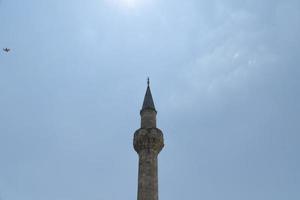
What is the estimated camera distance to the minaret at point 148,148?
21891 mm

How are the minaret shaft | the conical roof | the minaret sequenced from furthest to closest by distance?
the conical roof < the minaret < the minaret shaft

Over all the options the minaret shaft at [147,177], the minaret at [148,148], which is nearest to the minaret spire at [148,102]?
the minaret at [148,148]

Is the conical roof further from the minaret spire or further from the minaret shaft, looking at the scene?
the minaret shaft

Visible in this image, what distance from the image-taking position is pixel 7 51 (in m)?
21.0

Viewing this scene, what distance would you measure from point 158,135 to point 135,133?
1497 millimetres

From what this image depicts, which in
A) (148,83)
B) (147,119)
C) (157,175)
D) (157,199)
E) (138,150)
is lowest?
(157,199)

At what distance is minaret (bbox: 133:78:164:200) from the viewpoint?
21.9 m

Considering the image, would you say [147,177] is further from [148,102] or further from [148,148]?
[148,102]

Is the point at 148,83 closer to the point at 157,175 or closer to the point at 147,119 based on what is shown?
the point at 147,119

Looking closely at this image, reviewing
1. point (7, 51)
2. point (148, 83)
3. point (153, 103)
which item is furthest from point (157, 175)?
point (7, 51)

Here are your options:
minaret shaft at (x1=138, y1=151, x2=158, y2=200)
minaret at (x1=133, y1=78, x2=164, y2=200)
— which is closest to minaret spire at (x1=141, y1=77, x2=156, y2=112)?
minaret at (x1=133, y1=78, x2=164, y2=200)

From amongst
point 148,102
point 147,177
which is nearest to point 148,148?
point 147,177

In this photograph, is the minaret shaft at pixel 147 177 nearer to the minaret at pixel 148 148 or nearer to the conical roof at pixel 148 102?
the minaret at pixel 148 148

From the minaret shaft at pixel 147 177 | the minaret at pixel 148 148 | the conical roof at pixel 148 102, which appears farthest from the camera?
the conical roof at pixel 148 102
